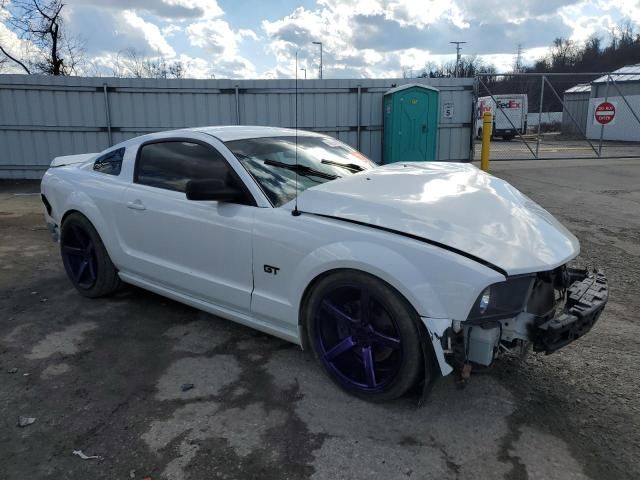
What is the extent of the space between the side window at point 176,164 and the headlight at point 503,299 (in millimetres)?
1856

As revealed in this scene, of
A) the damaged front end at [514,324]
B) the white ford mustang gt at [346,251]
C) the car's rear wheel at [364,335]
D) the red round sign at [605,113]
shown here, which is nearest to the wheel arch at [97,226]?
the white ford mustang gt at [346,251]

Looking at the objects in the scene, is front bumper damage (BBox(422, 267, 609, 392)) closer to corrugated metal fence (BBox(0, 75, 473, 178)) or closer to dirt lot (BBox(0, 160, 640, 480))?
dirt lot (BBox(0, 160, 640, 480))

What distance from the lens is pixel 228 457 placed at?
241 centimetres

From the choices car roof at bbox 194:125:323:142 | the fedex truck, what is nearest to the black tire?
car roof at bbox 194:125:323:142

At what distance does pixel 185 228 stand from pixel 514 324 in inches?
87.5

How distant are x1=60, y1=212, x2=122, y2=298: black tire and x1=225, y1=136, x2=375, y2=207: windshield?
1623 mm

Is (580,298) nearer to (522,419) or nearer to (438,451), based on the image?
(522,419)

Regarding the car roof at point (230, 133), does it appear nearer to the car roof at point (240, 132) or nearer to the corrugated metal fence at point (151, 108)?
the car roof at point (240, 132)

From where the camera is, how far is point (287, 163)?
11.5 feet

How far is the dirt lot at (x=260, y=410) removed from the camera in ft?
7.74

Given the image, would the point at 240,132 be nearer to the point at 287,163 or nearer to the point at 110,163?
the point at 287,163

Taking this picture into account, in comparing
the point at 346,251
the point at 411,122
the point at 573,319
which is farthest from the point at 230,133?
the point at 411,122

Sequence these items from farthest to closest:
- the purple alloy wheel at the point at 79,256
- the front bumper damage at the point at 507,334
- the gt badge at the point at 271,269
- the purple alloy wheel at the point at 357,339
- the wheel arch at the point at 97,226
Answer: the purple alloy wheel at the point at 79,256
the wheel arch at the point at 97,226
the gt badge at the point at 271,269
the purple alloy wheel at the point at 357,339
the front bumper damage at the point at 507,334

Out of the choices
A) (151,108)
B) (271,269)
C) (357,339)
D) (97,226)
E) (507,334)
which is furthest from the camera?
(151,108)
